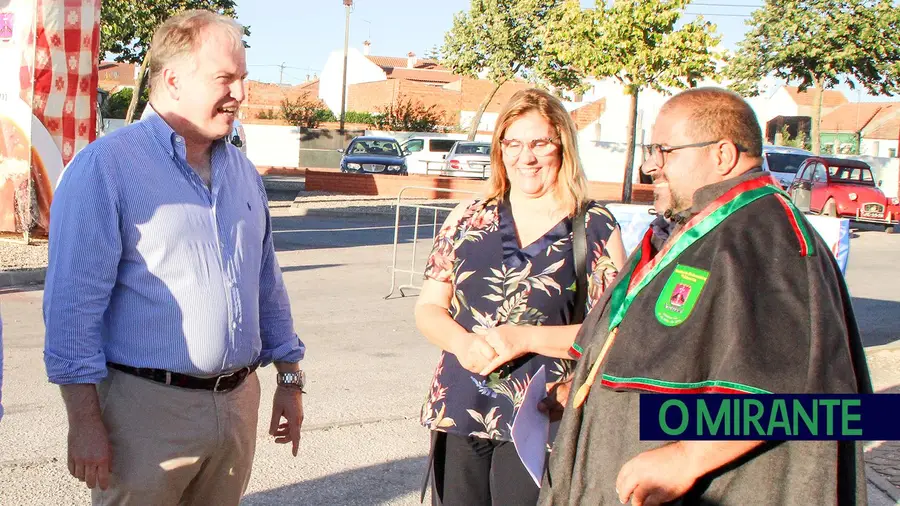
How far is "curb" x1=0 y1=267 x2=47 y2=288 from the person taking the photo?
36.6ft

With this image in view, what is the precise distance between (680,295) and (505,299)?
1.06 m

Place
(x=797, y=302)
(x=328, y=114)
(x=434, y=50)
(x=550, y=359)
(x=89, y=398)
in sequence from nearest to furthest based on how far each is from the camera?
1. (x=797, y=302)
2. (x=89, y=398)
3. (x=550, y=359)
4. (x=434, y=50)
5. (x=328, y=114)

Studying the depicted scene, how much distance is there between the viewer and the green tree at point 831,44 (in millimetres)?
33500

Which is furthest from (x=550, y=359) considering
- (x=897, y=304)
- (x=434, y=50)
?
(x=434, y=50)

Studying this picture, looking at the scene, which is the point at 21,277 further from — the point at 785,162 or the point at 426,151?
the point at 426,151

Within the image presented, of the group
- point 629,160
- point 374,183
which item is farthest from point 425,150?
point 629,160

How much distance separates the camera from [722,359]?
216 centimetres

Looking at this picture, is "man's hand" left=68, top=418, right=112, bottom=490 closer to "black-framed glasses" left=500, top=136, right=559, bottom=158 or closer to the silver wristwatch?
the silver wristwatch

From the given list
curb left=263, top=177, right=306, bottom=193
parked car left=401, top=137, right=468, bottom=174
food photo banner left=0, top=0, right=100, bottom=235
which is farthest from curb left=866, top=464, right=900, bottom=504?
parked car left=401, top=137, right=468, bottom=174

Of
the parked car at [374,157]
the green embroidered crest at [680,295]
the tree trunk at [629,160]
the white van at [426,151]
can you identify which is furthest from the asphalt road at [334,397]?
the white van at [426,151]

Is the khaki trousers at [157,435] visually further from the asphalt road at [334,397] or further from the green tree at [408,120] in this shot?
the green tree at [408,120]

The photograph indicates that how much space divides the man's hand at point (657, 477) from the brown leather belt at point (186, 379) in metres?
1.25

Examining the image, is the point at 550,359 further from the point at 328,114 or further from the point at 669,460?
the point at 328,114

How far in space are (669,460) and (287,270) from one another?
441 inches
